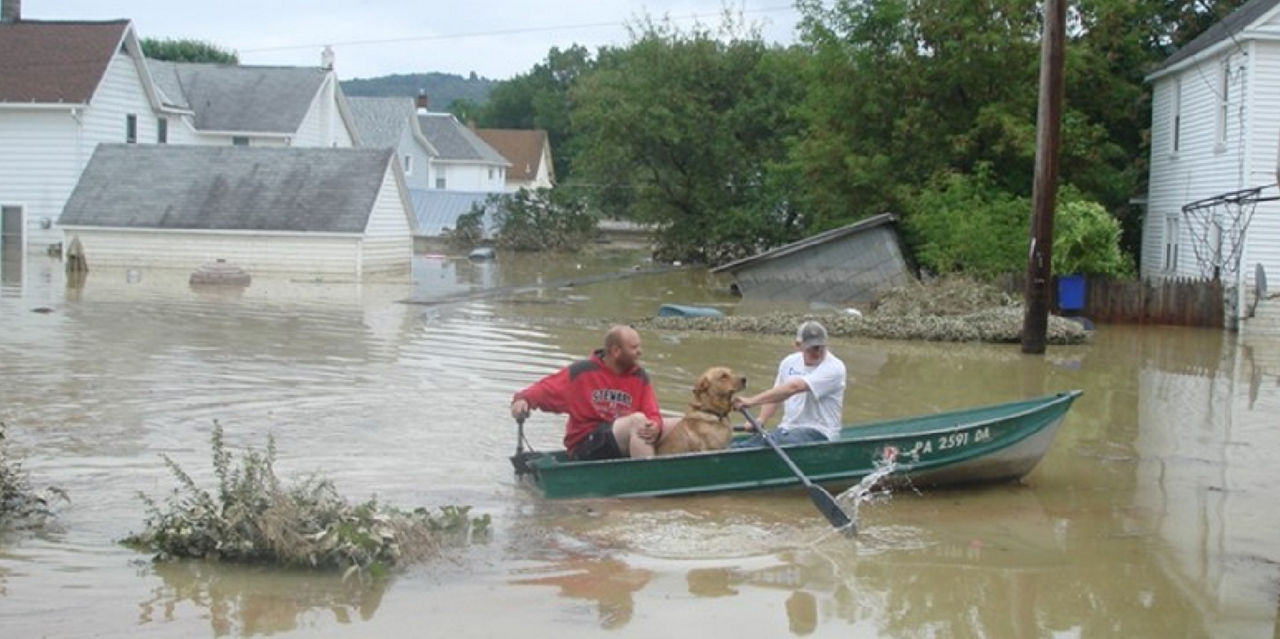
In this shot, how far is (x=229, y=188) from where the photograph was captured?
137 ft

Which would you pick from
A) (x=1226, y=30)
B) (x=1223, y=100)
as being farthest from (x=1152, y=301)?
(x=1226, y=30)

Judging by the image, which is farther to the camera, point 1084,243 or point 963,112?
point 963,112

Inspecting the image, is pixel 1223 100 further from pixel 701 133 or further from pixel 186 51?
pixel 186 51

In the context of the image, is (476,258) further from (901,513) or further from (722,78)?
(901,513)

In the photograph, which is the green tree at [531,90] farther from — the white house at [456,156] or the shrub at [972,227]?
the shrub at [972,227]

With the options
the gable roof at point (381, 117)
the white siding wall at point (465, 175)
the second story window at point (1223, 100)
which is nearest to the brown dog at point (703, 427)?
the second story window at point (1223, 100)

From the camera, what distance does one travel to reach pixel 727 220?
52469mm

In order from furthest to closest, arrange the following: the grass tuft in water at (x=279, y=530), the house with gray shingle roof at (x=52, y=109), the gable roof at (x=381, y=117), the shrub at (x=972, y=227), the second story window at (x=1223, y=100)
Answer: the gable roof at (x=381, y=117)
the house with gray shingle roof at (x=52, y=109)
the shrub at (x=972, y=227)
the second story window at (x=1223, y=100)
the grass tuft in water at (x=279, y=530)

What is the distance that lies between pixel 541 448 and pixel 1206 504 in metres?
6.18

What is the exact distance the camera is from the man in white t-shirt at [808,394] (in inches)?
497

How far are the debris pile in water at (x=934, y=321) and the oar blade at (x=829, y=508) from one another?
49.4 feet

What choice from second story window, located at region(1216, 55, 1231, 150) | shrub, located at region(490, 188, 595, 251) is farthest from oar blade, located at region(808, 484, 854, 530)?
shrub, located at region(490, 188, 595, 251)

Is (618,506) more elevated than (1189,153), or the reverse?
(1189,153)

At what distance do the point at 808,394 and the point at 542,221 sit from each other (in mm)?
48485
